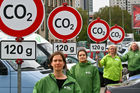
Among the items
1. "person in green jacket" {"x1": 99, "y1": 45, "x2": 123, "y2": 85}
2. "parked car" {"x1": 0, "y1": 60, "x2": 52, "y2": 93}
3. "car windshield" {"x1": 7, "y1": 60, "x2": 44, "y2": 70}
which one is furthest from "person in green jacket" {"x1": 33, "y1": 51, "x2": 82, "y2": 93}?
"person in green jacket" {"x1": 99, "y1": 45, "x2": 123, "y2": 85}

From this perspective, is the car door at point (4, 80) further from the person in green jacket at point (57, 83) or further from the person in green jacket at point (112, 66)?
the person in green jacket at point (57, 83)

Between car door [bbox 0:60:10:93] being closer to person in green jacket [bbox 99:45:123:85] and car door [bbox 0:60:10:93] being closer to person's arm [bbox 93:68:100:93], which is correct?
person's arm [bbox 93:68:100:93]

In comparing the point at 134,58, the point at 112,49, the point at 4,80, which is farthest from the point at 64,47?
the point at 134,58

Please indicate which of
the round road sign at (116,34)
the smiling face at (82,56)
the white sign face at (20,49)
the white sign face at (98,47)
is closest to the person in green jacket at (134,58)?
the white sign face at (98,47)

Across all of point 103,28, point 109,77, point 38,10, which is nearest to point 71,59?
point 103,28

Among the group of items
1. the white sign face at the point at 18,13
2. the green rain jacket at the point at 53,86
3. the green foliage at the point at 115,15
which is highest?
the green foliage at the point at 115,15

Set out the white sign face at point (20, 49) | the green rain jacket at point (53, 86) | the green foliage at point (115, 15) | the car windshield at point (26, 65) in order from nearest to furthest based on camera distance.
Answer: the green rain jacket at point (53, 86)
the white sign face at point (20, 49)
the car windshield at point (26, 65)
the green foliage at point (115, 15)

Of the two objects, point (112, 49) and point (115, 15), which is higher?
point (115, 15)

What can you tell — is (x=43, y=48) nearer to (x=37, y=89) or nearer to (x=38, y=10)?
(x=38, y=10)

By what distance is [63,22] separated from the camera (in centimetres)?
778

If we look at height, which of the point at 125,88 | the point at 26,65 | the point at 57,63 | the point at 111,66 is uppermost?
the point at 57,63

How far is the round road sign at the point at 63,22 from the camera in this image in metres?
7.71

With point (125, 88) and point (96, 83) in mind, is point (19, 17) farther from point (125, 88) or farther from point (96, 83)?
point (125, 88)

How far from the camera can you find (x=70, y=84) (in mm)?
4547
